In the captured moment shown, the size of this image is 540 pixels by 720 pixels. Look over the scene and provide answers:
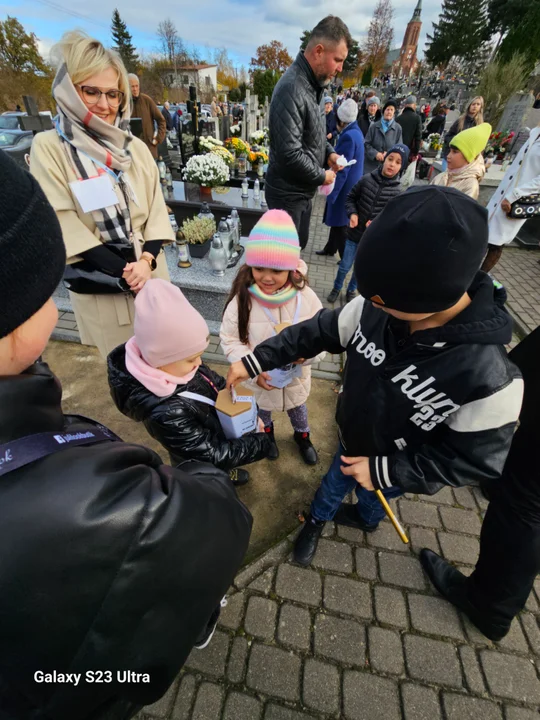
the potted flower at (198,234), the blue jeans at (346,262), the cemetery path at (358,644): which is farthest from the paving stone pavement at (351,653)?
the blue jeans at (346,262)

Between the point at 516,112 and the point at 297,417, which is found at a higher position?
the point at 516,112

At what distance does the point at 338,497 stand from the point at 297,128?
10.6ft

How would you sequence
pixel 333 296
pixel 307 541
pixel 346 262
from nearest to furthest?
pixel 307 541
pixel 346 262
pixel 333 296

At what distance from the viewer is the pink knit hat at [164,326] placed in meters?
1.54

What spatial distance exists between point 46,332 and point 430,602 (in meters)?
2.54

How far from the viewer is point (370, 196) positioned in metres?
4.53

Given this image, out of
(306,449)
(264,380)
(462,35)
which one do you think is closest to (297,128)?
(264,380)

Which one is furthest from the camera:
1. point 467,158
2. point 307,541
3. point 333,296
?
point 333,296

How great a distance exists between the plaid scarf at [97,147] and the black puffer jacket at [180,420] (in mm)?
1100

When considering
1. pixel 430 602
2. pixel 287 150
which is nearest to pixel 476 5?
pixel 287 150

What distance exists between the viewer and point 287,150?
129 inches

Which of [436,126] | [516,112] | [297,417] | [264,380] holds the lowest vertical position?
[297,417]

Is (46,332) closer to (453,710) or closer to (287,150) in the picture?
(453,710)

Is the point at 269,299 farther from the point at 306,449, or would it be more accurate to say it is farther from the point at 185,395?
the point at 306,449
